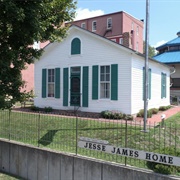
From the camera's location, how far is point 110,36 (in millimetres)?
38312

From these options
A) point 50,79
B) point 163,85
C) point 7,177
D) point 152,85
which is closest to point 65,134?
point 7,177

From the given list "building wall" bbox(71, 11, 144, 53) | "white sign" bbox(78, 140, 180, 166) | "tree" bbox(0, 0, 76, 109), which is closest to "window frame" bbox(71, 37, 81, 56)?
"tree" bbox(0, 0, 76, 109)

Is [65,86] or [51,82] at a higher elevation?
[51,82]

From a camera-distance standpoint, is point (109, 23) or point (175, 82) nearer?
point (175, 82)

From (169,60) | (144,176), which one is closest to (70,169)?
(144,176)

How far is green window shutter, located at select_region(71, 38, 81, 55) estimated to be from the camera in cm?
Result: 1509

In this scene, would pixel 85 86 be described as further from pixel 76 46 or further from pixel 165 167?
pixel 165 167

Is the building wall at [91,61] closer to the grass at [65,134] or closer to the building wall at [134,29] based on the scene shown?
the grass at [65,134]

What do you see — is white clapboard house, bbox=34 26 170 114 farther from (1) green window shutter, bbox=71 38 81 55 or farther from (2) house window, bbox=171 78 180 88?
(2) house window, bbox=171 78 180 88

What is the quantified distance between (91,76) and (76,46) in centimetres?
228

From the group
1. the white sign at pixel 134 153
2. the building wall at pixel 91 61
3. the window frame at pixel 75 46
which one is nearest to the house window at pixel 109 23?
the building wall at pixel 91 61

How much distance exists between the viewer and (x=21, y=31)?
595 cm

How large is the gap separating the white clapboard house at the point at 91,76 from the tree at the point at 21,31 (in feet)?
22.4

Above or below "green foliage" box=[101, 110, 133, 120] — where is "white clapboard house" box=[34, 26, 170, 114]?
above
